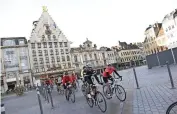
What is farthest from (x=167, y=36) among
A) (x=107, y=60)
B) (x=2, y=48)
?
(x=2, y=48)

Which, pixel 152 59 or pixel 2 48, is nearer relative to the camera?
pixel 152 59

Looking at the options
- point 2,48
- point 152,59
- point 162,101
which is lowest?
point 162,101

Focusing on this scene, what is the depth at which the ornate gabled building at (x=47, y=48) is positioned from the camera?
6606cm

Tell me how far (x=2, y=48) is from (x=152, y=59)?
4226 cm

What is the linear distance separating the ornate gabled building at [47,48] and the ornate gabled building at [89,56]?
481 cm

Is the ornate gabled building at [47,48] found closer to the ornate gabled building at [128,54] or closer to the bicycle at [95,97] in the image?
the ornate gabled building at [128,54]

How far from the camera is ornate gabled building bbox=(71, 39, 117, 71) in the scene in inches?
3061

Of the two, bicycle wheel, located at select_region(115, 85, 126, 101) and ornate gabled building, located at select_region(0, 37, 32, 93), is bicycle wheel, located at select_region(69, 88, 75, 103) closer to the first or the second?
bicycle wheel, located at select_region(115, 85, 126, 101)

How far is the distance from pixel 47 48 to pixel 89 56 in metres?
19.3

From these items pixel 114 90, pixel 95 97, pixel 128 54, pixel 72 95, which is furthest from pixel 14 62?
pixel 128 54

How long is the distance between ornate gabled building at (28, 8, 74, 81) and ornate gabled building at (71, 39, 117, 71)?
4.81 meters

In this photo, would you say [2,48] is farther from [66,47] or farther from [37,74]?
[66,47]

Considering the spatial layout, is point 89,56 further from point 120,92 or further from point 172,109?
point 172,109

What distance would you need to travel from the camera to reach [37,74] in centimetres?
6462
